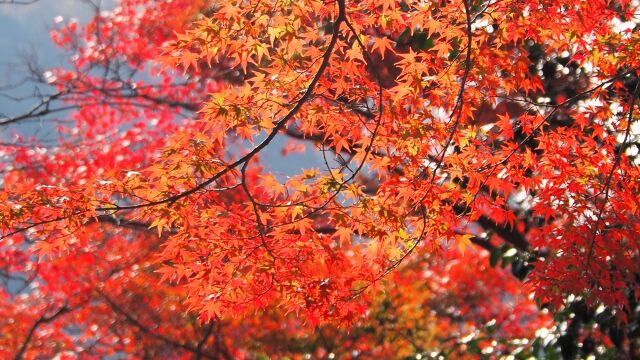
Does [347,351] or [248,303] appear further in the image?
[347,351]

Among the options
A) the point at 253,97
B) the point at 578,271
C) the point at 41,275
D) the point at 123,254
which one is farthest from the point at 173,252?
the point at 41,275

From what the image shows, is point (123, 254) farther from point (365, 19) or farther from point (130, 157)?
point (365, 19)

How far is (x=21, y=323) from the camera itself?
12.9m

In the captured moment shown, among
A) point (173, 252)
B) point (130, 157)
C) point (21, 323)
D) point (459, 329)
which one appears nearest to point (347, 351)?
point (459, 329)

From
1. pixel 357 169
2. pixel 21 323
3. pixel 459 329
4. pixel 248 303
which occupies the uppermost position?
pixel 21 323

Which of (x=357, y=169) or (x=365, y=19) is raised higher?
(x=365, y=19)

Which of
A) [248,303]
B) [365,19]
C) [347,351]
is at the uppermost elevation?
[347,351]

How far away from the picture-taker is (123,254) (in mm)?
11141

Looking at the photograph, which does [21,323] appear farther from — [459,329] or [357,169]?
[357,169]

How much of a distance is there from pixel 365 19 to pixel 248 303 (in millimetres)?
2018

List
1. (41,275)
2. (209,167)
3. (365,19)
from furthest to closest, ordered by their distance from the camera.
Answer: (41,275) → (365,19) → (209,167)

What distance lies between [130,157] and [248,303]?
8.76 metres

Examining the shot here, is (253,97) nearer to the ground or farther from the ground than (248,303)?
farther from the ground

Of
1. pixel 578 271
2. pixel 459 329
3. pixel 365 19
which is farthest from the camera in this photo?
pixel 459 329
